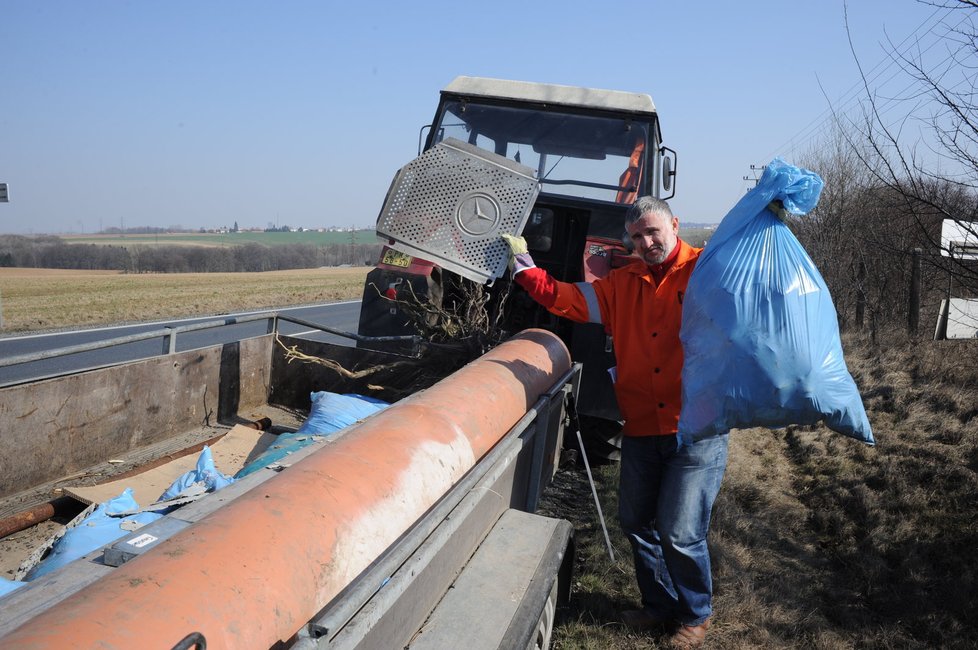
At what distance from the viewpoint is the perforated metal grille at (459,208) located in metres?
3.91

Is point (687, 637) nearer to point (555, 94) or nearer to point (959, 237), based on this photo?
point (959, 237)

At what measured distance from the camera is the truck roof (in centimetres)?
592

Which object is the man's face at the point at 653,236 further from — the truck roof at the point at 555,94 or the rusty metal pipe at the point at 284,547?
the truck roof at the point at 555,94

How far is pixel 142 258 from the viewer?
39.1 m

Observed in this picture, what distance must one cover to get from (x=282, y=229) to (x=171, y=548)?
86.5 m

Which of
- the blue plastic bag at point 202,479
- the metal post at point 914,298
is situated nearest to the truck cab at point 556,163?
the blue plastic bag at point 202,479

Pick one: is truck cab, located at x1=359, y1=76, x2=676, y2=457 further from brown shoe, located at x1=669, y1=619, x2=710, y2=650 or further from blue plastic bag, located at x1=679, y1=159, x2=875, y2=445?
blue plastic bag, located at x1=679, y1=159, x2=875, y2=445

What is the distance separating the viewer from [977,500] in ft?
15.5

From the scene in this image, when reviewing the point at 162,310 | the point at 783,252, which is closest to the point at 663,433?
the point at 783,252

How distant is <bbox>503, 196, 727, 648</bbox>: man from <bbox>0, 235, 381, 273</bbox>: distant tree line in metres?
36.0

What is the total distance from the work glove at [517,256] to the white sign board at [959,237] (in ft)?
8.83

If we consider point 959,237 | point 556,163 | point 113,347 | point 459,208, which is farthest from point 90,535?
point 113,347

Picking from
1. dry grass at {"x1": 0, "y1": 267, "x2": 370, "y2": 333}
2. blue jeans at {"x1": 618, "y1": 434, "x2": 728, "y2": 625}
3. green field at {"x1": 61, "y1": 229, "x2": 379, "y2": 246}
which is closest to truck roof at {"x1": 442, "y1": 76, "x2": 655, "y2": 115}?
blue jeans at {"x1": 618, "y1": 434, "x2": 728, "y2": 625}

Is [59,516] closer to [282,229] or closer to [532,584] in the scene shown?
[532,584]
